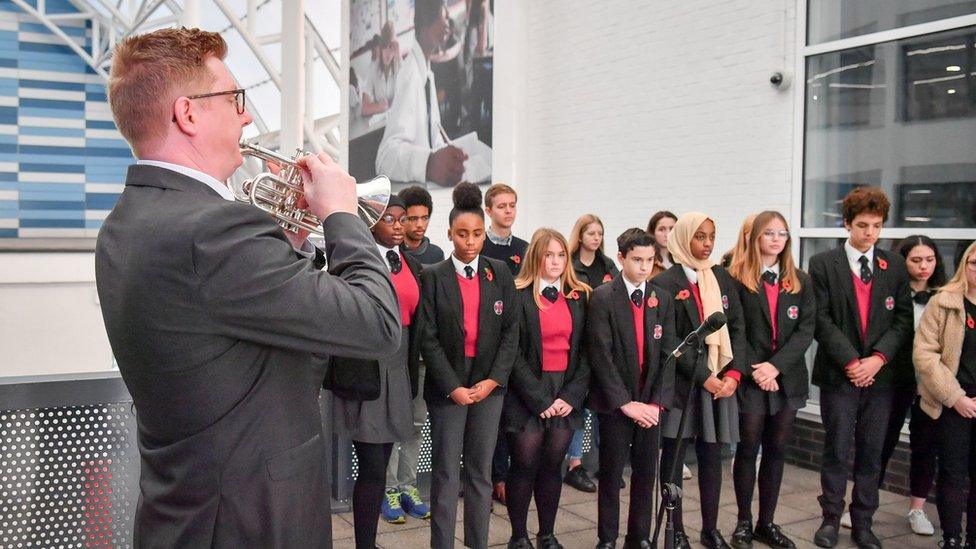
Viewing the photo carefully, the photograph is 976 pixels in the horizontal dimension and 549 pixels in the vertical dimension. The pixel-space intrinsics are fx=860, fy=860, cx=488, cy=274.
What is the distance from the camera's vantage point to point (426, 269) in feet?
14.3

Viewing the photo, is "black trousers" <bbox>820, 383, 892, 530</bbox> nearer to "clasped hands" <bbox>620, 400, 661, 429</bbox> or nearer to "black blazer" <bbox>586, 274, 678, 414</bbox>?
"black blazer" <bbox>586, 274, 678, 414</bbox>

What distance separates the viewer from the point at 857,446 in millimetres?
4836

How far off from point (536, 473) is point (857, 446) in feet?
6.09

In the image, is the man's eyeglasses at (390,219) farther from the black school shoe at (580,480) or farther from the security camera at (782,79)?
the security camera at (782,79)

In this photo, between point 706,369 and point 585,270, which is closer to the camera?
point 706,369

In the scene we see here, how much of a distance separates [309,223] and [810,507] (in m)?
4.72

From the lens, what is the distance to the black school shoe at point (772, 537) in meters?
4.71

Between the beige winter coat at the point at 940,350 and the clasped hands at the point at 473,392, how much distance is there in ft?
7.69

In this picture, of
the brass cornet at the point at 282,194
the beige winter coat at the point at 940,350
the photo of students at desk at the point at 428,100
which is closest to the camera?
the brass cornet at the point at 282,194

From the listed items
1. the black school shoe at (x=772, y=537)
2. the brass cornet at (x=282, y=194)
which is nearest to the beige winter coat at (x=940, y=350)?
the black school shoe at (x=772, y=537)

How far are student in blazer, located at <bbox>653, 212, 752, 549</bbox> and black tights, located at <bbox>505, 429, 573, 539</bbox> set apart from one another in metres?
0.60

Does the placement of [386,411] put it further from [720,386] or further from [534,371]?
[720,386]

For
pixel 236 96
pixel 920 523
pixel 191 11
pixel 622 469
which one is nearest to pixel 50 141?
pixel 191 11

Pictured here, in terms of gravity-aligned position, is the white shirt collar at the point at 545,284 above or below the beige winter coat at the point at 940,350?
above
